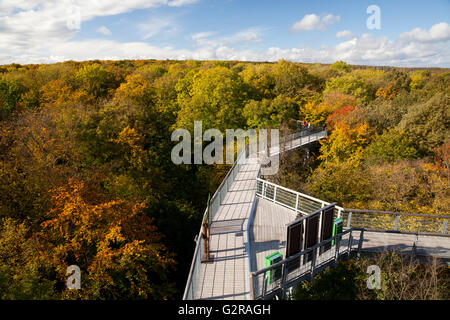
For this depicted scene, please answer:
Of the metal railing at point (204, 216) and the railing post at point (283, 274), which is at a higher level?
the metal railing at point (204, 216)

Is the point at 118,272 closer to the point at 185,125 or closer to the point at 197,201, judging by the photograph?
the point at 197,201

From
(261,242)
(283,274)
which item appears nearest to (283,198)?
(261,242)

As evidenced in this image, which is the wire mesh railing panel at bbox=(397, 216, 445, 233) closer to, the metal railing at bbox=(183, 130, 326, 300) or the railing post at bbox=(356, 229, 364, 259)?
Result: the railing post at bbox=(356, 229, 364, 259)

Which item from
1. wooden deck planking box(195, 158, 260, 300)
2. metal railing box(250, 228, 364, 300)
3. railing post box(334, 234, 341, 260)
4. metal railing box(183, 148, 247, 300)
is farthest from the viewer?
railing post box(334, 234, 341, 260)

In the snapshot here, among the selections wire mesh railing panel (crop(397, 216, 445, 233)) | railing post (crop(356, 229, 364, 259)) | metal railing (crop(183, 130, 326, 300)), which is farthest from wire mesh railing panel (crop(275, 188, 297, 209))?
wire mesh railing panel (crop(397, 216, 445, 233))

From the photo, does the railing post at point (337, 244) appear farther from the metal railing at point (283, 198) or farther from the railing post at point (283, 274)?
the metal railing at point (283, 198)

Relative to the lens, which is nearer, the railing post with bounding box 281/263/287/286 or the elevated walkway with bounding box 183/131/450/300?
the elevated walkway with bounding box 183/131/450/300

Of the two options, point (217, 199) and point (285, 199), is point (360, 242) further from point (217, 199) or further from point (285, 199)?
point (217, 199)

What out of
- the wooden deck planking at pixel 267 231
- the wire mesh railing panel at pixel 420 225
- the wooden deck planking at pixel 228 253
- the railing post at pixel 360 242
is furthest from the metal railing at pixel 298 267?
the wire mesh railing panel at pixel 420 225
